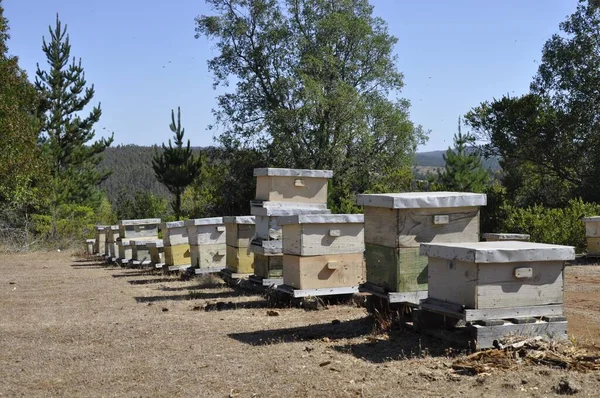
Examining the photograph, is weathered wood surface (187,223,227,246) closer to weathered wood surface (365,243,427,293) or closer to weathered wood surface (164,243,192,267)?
weathered wood surface (164,243,192,267)

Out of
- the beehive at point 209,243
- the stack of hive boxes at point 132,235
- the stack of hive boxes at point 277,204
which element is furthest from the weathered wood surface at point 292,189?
the stack of hive boxes at point 132,235

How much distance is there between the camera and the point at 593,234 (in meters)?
15.2

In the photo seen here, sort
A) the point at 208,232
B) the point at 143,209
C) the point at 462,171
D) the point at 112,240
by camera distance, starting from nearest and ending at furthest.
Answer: the point at 208,232 < the point at 112,240 < the point at 462,171 < the point at 143,209

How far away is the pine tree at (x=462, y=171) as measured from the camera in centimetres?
3484

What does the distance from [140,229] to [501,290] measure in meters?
14.7

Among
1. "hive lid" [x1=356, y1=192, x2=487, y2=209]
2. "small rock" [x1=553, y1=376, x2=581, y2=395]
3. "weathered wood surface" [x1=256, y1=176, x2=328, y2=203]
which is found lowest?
"small rock" [x1=553, y1=376, x2=581, y2=395]

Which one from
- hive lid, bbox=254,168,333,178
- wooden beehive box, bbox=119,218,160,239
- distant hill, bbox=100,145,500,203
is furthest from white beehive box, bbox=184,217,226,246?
distant hill, bbox=100,145,500,203

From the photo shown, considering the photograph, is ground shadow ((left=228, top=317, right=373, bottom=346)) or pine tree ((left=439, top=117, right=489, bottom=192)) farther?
pine tree ((left=439, top=117, right=489, bottom=192))

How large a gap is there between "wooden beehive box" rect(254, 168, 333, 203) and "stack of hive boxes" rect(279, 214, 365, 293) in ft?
6.83

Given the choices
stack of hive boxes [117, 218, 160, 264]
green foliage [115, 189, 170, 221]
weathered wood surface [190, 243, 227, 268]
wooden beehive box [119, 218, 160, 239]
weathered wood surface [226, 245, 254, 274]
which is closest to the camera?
weathered wood surface [226, 245, 254, 274]

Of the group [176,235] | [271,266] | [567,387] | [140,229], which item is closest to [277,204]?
[271,266]

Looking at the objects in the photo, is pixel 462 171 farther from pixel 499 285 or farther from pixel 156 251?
pixel 499 285

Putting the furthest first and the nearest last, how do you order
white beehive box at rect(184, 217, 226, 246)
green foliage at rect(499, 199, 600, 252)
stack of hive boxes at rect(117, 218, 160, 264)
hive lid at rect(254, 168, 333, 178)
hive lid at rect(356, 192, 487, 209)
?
1. green foliage at rect(499, 199, 600, 252)
2. stack of hive boxes at rect(117, 218, 160, 264)
3. white beehive box at rect(184, 217, 226, 246)
4. hive lid at rect(254, 168, 333, 178)
5. hive lid at rect(356, 192, 487, 209)

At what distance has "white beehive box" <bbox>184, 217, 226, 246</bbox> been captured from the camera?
1322 cm
